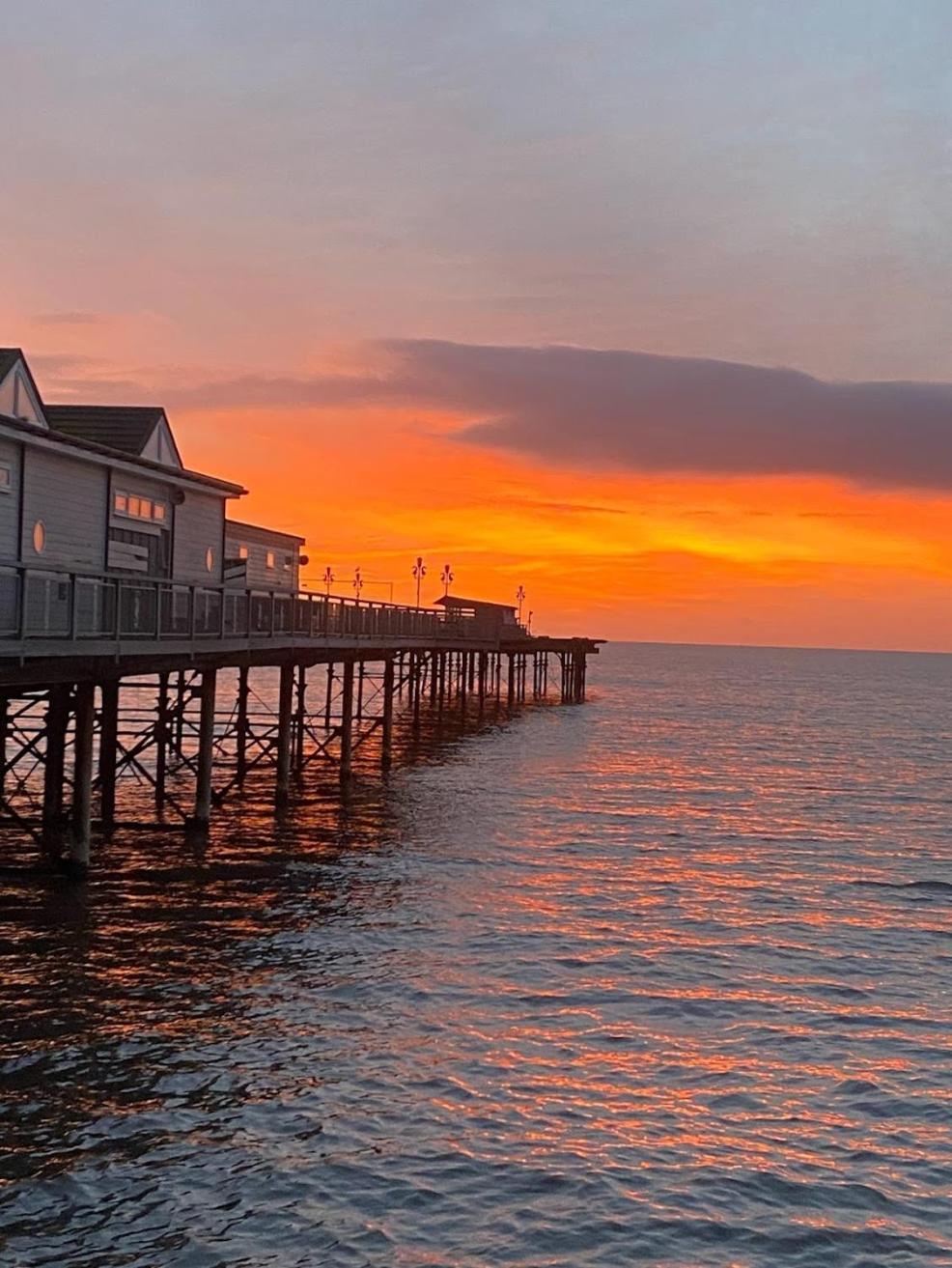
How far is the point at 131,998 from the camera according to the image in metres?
16.3

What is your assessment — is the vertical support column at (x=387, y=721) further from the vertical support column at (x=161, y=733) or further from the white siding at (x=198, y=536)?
the vertical support column at (x=161, y=733)

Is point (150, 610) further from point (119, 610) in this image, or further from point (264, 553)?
point (264, 553)

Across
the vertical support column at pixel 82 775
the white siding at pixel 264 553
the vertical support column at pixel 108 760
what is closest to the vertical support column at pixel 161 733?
the vertical support column at pixel 108 760

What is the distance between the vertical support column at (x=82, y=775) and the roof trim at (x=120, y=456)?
4.21m

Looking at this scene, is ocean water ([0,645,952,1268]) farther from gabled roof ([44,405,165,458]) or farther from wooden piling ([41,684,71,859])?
gabled roof ([44,405,165,458])

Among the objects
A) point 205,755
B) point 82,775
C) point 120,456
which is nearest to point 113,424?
point 120,456

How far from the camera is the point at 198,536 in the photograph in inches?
1240

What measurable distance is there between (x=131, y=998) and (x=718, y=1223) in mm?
7776

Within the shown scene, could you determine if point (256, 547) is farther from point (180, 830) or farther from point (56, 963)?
point (56, 963)

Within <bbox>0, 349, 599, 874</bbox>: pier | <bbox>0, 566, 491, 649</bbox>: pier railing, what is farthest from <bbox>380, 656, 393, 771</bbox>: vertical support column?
<bbox>0, 566, 491, 649</bbox>: pier railing

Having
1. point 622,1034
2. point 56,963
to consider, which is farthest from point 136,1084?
point 622,1034

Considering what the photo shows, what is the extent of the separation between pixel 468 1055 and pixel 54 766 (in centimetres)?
1123

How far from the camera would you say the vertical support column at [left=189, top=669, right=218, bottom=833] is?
27.1 metres

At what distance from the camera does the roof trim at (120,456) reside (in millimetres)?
22000
